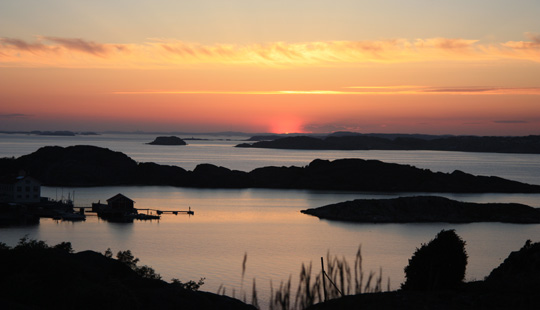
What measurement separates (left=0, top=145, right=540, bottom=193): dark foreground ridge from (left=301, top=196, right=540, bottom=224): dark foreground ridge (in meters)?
34.1

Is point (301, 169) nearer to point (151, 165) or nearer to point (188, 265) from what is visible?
point (151, 165)

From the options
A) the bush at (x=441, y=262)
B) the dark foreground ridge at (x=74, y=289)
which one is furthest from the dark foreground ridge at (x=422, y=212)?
the dark foreground ridge at (x=74, y=289)

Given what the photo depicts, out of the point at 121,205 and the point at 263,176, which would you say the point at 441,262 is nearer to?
the point at 121,205

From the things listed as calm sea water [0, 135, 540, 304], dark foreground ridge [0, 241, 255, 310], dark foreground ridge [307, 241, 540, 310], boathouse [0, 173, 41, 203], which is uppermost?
dark foreground ridge [307, 241, 540, 310]

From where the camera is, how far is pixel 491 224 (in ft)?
257

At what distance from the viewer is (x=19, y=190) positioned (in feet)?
269

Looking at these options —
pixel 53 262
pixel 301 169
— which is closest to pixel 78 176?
pixel 301 169

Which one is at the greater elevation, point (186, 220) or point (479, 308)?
point (479, 308)

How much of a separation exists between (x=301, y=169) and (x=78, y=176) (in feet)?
146

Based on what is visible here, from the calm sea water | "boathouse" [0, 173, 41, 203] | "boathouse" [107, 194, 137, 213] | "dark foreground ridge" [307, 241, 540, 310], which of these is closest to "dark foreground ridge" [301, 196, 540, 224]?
the calm sea water

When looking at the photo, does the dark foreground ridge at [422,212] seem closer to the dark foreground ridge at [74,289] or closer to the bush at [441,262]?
the bush at [441,262]

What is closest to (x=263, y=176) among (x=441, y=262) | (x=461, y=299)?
(x=441, y=262)

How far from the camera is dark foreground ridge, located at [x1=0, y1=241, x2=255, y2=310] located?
53.1 feet

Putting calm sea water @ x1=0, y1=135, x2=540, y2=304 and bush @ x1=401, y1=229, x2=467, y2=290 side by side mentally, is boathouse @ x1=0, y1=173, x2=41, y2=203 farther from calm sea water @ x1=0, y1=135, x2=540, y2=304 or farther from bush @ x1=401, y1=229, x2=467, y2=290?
bush @ x1=401, y1=229, x2=467, y2=290
